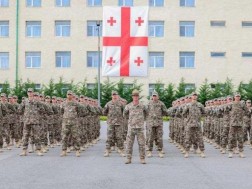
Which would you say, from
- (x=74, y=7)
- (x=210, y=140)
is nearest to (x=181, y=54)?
(x=74, y=7)

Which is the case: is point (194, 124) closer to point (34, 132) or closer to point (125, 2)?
point (34, 132)

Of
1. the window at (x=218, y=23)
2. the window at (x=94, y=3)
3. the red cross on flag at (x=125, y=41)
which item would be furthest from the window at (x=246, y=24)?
the red cross on flag at (x=125, y=41)

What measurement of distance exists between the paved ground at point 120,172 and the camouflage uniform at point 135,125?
485mm

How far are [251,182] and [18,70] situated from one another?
44372mm

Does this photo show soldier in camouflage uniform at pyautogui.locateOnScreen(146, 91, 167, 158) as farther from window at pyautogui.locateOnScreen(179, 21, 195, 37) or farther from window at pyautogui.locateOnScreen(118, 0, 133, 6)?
window at pyautogui.locateOnScreen(118, 0, 133, 6)

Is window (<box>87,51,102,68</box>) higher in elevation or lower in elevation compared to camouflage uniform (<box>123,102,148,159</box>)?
higher

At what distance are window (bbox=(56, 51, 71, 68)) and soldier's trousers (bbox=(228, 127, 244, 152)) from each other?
36.6 metres

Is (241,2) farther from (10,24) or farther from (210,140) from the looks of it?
(210,140)

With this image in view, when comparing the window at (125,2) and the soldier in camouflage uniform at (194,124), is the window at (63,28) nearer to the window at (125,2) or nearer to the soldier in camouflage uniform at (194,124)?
the window at (125,2)

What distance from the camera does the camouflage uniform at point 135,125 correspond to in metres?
16.5

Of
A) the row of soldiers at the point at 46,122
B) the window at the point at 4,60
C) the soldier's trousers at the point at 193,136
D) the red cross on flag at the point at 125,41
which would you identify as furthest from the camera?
→ the window at the point at 4,60

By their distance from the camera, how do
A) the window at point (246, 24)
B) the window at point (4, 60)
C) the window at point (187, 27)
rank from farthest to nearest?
the window at point (4, 60)
the window at point (187, 27)
the window at point (246, 24)

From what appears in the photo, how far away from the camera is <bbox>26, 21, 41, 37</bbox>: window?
54.4 meters

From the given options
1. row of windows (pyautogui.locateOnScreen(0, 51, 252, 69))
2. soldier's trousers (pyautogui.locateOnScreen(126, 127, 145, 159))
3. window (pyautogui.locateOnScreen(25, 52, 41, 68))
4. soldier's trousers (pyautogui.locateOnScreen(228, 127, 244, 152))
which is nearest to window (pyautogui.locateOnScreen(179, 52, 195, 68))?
row of windows (pyautogui.locateOnScreen(0, 51, 252, 69))
